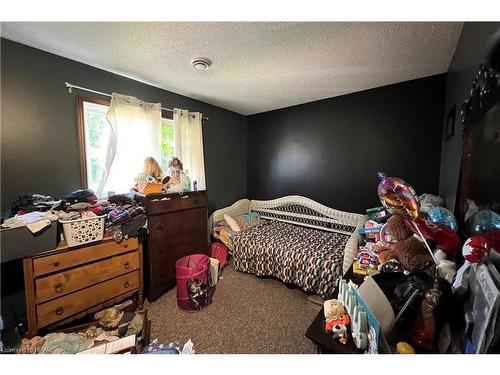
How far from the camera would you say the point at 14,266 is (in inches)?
58.0

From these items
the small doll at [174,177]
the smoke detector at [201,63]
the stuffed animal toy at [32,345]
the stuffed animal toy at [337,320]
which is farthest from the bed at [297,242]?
the smoke detector at [201,63]

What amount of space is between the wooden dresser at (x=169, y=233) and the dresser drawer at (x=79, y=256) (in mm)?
219

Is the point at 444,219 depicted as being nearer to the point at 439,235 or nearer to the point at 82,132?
the point at 439,235

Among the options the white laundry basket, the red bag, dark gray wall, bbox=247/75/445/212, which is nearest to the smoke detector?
the white laundry basket

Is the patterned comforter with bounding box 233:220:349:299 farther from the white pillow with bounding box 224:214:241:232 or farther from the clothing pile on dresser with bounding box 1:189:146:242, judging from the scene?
the clothing pile on dresser with bounding box 1:189:146:242

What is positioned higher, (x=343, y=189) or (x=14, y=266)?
(x=343, y=189)

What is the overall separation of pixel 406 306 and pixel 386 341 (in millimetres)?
140

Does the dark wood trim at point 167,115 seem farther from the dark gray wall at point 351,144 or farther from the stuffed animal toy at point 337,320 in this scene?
the stuffed animal toy at point 337,320

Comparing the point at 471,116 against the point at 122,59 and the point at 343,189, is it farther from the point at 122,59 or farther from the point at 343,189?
the point at 122,59

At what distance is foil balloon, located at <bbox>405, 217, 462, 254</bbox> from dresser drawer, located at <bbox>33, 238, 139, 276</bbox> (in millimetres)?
1957

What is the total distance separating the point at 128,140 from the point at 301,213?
7.86 ft

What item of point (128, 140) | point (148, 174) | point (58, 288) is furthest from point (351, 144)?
point (58, 288)

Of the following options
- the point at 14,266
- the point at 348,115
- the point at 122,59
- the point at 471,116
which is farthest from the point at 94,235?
the point at 348,115

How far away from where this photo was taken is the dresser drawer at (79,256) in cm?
120
